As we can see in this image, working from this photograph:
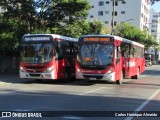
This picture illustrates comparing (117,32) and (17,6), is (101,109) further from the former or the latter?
(117,32)

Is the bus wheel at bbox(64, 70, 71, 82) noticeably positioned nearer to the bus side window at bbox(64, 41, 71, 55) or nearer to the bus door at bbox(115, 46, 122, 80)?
the bus side window at bbox(64, 41, 71, 55)

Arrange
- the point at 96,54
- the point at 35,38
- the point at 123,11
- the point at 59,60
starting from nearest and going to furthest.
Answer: the point at 96,54, the point at 35,38, the point at 59,60, the point at 123,11

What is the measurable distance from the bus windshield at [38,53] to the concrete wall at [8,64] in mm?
8645

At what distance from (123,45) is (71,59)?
12.1 ft

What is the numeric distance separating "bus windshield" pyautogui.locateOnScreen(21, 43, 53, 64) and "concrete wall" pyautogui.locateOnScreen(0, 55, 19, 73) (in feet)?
28.4

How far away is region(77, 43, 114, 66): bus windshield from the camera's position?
22844 mm

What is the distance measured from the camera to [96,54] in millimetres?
22969

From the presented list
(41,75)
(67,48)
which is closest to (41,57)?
(41,75)

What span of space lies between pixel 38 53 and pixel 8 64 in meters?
9.46

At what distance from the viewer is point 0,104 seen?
1348 centimetres

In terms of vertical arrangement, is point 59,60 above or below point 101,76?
above

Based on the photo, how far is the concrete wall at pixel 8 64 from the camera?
32.3 metres

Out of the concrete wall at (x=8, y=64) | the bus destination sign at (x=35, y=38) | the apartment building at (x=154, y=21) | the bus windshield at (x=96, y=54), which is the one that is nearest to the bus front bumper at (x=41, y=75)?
the bus windshield at (x=96, y=54)

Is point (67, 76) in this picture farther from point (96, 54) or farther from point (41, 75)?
point (96, 54)
